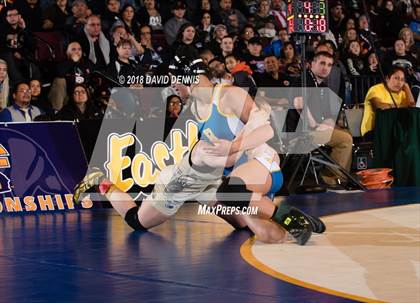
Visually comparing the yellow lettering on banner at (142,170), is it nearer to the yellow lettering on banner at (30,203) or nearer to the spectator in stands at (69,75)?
the yellow lettering on banner at (30,203)

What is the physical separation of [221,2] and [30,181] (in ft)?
27.9

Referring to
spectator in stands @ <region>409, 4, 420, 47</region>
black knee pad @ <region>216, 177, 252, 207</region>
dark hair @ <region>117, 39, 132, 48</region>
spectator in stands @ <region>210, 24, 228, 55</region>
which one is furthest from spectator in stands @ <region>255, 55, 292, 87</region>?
black knee pad @ <region>216, 177, 252, 207</region>

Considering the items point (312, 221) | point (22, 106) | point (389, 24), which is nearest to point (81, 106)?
point (22, 106)

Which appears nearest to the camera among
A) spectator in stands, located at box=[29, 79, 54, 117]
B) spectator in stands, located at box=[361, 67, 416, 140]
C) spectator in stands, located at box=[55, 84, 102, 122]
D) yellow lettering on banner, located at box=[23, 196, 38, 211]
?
yellow lettering on banner, located at box=[23, 196, 38, 211]

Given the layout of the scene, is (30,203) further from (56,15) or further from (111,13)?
(111,13)

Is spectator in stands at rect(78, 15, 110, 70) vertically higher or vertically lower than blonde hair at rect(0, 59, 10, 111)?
higher

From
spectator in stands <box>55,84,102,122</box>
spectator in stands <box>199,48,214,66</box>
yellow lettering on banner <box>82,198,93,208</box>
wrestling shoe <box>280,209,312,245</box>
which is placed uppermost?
spectator in stands <box>199,48,214,66</box>

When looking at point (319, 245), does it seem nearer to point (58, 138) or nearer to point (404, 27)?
point (58, 138)

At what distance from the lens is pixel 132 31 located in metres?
17.2

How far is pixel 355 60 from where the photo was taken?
18656mm

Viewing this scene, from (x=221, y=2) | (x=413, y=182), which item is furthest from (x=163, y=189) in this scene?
(x=221, y=2)

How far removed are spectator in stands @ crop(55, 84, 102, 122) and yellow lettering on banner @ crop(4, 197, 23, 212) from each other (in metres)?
1.95

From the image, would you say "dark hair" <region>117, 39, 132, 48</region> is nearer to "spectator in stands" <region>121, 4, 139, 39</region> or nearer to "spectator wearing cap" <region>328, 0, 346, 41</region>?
"spectator in stands" <region>121, 4, 139, 39</region>

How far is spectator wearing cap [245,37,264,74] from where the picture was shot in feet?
56.7
